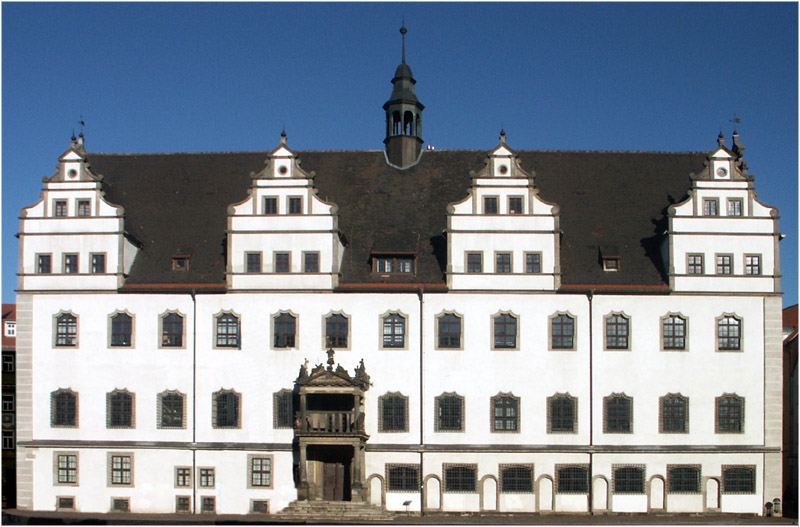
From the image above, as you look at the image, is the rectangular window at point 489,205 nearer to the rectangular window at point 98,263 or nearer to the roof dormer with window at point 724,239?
the roof dormer with window at point 724,239

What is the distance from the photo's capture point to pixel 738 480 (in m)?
41.2

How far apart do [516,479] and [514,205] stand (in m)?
10.7

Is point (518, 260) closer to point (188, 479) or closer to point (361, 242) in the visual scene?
point (361, 242)

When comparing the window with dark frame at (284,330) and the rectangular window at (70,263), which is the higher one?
the rectangular window at (70,263)

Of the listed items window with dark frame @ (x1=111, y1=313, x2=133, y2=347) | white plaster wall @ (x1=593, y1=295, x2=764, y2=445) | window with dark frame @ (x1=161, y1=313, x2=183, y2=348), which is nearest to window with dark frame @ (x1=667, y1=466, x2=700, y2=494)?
white plaster wall @ (x1=593, y1=295, x2=764, y2=445)

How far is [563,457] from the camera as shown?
41156 millimetres

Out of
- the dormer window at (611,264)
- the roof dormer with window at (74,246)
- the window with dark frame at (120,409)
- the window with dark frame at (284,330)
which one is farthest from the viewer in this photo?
the roof dormer with window at (74,246)

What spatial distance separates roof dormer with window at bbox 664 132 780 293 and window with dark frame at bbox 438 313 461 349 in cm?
864

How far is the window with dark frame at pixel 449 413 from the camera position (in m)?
41.4

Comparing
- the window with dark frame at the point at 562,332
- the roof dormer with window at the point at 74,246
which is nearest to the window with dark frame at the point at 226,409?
the roof dormer with window at the point at 74,246

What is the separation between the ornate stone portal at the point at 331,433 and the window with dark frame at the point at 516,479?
17.9ft

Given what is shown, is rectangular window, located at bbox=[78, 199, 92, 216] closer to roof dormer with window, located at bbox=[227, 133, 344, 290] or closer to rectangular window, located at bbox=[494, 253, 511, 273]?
roof dormer with window, located at bbox=[227, 133, 344, 290]

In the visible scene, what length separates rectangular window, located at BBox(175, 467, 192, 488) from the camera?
137 feet

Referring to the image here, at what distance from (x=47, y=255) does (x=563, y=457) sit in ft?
72.5
